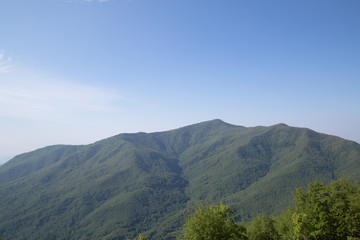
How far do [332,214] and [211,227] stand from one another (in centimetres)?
2753

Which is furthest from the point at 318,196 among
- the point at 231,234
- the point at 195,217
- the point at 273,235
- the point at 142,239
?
the point at 142,239

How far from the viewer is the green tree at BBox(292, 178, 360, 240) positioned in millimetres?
40281

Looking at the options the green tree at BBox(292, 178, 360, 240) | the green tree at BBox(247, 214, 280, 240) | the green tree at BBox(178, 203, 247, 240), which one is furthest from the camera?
the green tree at BBox(247, 214, 280, 240)

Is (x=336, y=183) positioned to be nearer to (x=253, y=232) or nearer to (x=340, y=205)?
(x=340, y=205)

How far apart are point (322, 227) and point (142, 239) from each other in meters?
37.2

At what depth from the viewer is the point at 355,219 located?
40812 millimetres

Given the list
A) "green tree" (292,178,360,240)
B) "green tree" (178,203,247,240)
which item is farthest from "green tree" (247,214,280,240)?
"green tree" (178,203,247,240)

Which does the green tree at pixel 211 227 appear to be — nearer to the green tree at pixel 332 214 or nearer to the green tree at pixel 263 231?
the green tree at pixel 332 214

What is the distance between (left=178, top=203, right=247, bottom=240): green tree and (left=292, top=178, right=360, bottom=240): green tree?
12976 millimetres

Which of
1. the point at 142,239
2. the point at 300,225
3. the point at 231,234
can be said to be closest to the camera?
the point at 231,234

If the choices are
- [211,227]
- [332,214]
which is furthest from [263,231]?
[211,227]

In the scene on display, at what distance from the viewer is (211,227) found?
35375 mm

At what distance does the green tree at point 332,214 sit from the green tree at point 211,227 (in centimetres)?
1298

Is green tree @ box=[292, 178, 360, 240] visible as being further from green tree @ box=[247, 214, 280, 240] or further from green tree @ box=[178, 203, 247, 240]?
green tree @ box=[247, 214, 280, 240]
